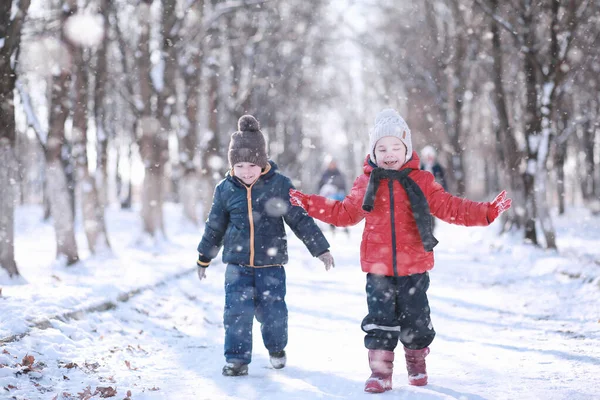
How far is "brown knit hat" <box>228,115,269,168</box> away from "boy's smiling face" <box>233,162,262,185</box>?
31 millimetres

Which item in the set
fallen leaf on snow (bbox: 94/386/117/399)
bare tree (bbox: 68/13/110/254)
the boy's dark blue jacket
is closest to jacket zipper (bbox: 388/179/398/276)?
the boy's dark blue jacket

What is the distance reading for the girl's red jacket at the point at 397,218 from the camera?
4.43 meters

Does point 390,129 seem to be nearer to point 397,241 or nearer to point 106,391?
point 397,241

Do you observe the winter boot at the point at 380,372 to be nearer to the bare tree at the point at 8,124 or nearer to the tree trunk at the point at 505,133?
the bare tree at the point at 8,124

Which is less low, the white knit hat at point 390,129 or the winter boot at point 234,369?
the white knit hat at point 390,129

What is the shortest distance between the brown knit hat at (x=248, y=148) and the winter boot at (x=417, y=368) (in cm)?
176

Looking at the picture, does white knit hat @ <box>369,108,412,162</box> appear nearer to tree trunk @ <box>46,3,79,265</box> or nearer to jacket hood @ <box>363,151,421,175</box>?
jacket hood @ <box>363,151,421,175</box>

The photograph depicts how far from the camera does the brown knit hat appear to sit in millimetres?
5074

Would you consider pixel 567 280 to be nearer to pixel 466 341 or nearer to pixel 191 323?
pixel 466 341

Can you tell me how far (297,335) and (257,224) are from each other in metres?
2.02

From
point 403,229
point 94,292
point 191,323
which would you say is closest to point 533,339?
point 403,229

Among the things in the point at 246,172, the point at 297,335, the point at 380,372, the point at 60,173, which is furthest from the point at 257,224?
the point at 60,173

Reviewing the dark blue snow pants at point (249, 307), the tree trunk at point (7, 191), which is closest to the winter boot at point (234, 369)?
the dark blue snow pants at point (249, 307)

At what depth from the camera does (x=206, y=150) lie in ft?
74.5
